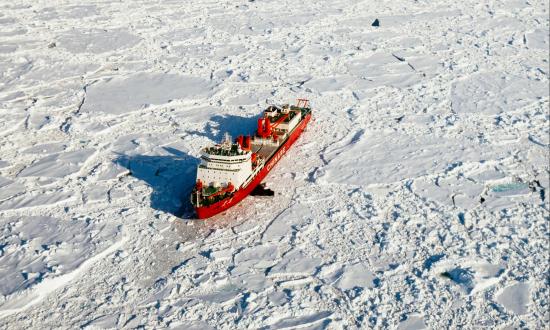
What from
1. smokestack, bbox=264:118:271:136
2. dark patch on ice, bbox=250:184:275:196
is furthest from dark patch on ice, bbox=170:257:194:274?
smokestack, bbox=264:118:271:136

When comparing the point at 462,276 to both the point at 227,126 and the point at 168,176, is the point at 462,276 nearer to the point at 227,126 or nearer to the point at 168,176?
the point at 168,176

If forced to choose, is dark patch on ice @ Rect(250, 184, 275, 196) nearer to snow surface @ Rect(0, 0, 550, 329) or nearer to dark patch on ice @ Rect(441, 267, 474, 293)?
snow surface @ Rect(0, 0, 550, 329)

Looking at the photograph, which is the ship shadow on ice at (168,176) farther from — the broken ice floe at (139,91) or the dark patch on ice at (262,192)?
the broken ice floe at (139,91)

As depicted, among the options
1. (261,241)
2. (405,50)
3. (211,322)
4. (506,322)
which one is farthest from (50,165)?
(405,50)

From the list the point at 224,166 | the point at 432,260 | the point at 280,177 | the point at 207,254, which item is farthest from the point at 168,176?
the point at 432,260

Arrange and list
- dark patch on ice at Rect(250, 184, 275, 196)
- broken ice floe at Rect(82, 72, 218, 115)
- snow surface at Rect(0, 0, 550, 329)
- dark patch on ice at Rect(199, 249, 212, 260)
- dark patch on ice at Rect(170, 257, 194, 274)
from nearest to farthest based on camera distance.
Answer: snow surface at Rect(0, 0, 550, 329), dark patch on ice at Rect(170, 257, 194, 274), dark patch on ice at Rect(199, 249, 212, 260), dark patch on ice at Rect(250, 184, 275, 196), broken ice floe at Rect(82, 72, 218, 115)

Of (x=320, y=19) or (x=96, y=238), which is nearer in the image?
(x=96, y=238)

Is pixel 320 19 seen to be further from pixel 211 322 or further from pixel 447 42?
pixel 211 322
